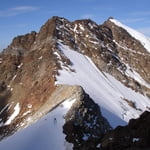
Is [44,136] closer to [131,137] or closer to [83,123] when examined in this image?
[83,123]

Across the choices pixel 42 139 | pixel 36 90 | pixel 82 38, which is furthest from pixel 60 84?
pixel 82 38

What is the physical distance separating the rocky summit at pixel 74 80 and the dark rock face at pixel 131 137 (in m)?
16.1

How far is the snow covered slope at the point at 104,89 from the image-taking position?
257 feet

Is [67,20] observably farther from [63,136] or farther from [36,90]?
[63,136]

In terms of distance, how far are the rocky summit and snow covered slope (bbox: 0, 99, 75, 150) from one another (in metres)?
0.18

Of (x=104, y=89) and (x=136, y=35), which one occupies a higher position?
(x=136, y=35)

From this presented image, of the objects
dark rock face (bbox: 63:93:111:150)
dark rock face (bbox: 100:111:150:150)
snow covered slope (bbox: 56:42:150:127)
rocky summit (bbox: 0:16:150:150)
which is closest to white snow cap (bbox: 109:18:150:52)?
rocky summit (bbox: 0:16:150:150)

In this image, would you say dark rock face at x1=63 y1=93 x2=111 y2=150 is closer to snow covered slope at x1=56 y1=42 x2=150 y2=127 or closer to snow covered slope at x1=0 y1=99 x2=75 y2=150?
snow covered slope at x1=0 y1=99 x2=75 y2=150

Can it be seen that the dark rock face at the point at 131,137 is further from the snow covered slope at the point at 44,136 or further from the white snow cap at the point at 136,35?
the white snow cap at the point at 136,35

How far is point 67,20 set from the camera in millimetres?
119000

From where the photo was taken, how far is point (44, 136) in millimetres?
46188

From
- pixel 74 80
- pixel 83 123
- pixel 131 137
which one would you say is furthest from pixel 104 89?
pixel 131 137

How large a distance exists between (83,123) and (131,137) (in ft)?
84.8

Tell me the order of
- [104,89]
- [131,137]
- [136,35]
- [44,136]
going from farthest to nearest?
[136,35]
[104,89]
[44,136]
[131,137]
